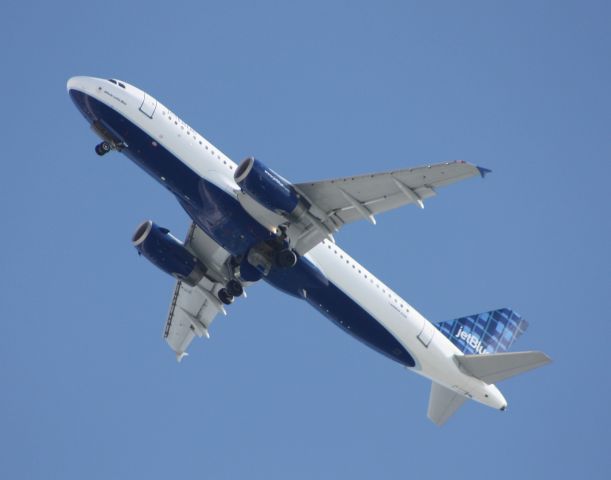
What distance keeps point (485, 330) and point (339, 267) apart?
951 centimetres

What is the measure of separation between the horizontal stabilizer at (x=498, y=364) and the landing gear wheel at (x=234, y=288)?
9701mm

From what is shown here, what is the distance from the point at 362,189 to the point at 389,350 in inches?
323

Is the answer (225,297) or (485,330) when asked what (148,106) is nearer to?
(225,297)

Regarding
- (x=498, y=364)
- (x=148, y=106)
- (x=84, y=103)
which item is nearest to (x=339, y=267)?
(x=498, y=364)

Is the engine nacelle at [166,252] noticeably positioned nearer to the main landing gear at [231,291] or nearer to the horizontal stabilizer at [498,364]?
the main landing gear at [231,291]

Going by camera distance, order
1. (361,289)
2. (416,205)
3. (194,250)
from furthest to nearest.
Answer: (194,250) < (361,289) < (416,205)

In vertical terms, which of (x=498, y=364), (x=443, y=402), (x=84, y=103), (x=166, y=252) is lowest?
(x=166, y=252)

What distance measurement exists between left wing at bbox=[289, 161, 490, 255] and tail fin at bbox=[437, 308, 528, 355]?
337 inches

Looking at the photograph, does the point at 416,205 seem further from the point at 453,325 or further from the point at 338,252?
the point at 453,325

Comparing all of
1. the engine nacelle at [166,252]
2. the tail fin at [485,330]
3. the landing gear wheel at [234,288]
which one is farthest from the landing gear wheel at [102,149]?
the tail fin at [485,330]

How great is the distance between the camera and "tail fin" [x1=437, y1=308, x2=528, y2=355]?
4578 centimetres

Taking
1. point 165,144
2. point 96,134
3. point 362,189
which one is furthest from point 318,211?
point 96,134

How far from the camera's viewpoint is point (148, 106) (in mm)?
39188

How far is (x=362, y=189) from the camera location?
38.6 m
